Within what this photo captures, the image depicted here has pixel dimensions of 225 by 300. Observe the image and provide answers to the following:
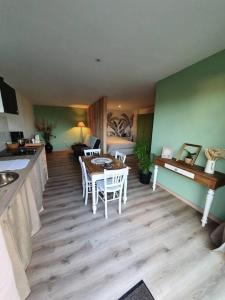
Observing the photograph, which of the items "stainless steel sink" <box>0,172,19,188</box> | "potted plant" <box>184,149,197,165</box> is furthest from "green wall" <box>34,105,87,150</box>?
"potted plant" <box>184,149,197,165</box>

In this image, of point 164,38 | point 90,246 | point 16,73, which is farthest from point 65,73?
point 90,246

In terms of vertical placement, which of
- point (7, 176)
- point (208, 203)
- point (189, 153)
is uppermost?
point (189, 153)

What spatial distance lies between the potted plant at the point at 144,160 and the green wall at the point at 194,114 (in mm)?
316

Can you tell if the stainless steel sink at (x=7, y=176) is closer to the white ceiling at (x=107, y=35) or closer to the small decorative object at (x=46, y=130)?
the white ceiling at (x=107, y=35)

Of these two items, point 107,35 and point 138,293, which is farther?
point 107,35

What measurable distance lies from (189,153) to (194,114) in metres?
0.69

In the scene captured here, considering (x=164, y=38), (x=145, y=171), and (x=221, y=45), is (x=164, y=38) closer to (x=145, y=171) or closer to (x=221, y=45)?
(x=221, y=45)

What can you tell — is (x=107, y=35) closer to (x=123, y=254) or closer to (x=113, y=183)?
(x=113, y=183)

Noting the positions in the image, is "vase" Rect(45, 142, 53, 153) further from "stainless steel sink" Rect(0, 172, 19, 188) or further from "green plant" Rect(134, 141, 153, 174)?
"stainless steel sink" Rect(0, 172, 19, 188)

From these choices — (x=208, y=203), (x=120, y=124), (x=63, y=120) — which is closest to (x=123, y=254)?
(x=208, y=203)

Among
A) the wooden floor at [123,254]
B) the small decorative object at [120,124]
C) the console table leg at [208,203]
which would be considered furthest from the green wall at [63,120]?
the console table leg at [208,203]

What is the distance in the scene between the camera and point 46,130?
6.26 meters

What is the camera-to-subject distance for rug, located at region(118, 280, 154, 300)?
1099 millimetres

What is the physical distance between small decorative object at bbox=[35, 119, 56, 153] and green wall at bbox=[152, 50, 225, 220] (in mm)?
5310
